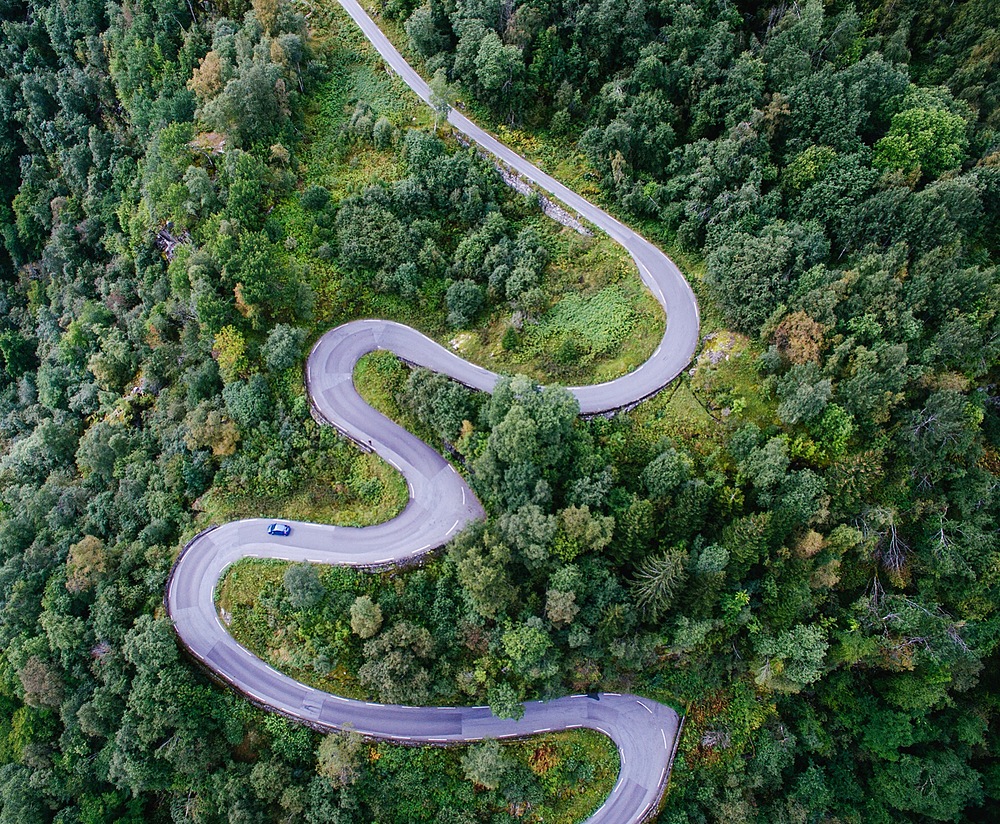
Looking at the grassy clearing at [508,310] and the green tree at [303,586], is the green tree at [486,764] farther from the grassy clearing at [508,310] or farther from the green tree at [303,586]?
the grassy clearing at [508,310]

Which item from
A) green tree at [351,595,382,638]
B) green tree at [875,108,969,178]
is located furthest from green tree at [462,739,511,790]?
green tree at [875,108,969,178]

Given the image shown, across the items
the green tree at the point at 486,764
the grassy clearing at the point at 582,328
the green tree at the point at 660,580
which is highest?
the grassy clearing at the point at 582,328

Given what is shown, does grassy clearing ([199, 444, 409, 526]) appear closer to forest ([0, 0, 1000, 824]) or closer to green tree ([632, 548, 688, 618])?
forest ([0, 0, 1000, 824])

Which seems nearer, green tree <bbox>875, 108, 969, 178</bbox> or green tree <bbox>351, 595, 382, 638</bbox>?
green tree <bbox>351, 595, 382, 638</bbox>

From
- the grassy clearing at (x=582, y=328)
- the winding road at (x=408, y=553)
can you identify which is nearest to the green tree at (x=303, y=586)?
the winding road at (x=408, y=553)

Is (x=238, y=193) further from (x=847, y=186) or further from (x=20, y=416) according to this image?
(x=847, y=186)

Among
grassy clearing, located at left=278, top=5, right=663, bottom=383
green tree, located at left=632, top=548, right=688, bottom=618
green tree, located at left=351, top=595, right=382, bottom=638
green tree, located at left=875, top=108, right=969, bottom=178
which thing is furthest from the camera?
grassy clearing, located at left=278, top=5, right=663, bottom=383
